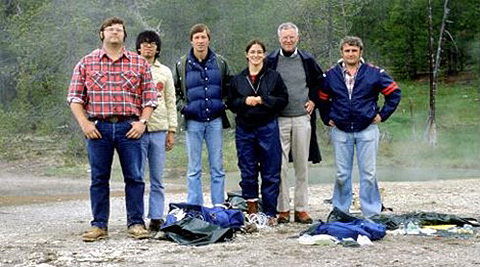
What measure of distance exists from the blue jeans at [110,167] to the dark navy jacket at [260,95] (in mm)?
1038

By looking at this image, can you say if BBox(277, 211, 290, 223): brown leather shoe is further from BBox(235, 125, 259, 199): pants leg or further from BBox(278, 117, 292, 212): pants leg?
BBox(235, 125, 259, 199): pants leg

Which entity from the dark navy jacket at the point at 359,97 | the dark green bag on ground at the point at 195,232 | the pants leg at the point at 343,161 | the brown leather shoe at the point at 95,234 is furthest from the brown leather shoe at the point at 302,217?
the brown leather shoe at the point at 95,234

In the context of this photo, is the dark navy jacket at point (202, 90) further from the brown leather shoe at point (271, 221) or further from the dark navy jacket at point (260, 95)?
the brown leather shoe at point (271, 221)

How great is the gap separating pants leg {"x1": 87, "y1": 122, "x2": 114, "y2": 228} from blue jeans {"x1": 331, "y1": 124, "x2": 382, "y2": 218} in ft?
7.28

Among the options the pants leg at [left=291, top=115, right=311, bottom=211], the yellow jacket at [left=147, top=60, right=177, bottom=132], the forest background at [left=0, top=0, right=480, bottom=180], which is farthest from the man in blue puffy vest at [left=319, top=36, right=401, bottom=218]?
the forest background at [left=0, top=0, right=480, bottom=180]

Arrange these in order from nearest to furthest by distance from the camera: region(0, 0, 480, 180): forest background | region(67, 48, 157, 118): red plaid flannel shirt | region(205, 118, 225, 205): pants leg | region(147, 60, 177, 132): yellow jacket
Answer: region(67, 48, 157, 118): red plaid flannel shirt, region(147, 60, 177, 132): yellow jacket, region(205, 118, 225, 205): pants leg, region(0, 0, 480, 180): forest background

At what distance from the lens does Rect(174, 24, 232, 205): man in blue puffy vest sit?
7312mm

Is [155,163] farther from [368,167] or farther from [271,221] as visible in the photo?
[368,167]

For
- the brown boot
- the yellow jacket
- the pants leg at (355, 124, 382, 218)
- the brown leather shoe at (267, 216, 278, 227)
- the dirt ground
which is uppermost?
the yellow jacket

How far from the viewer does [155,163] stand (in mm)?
7176

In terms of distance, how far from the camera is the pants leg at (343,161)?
7.51 meters

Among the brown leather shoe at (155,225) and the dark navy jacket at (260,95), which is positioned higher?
the dark navy jacket at (260,95)

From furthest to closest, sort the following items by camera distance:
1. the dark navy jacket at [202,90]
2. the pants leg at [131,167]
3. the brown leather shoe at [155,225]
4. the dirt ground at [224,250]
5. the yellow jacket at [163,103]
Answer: the dark navy jacket at [202,90] → the brown leather shoe at [155,225] → the yellow jacket at [163,103] → the pants leg at [131,167] → the dirt ground at [224,250]

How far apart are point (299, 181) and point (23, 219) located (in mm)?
4033
